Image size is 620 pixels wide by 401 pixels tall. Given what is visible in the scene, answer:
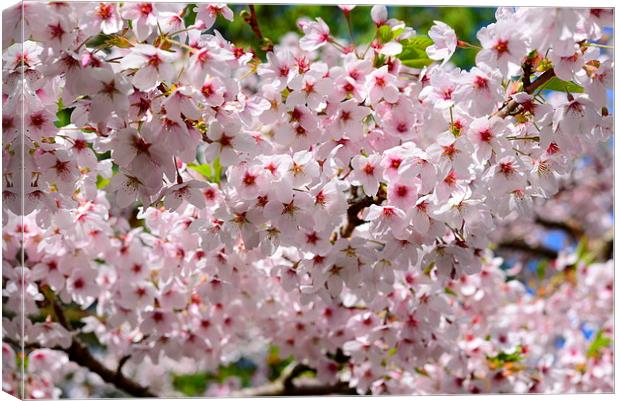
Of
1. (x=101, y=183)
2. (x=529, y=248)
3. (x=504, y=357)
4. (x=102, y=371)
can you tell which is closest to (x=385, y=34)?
(x=101, y=183)

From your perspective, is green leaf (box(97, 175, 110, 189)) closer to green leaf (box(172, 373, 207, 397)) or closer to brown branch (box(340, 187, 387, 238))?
brown branch (box(340, 187, 387, 238))

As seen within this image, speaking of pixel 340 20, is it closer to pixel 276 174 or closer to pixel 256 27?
pixel 256 27

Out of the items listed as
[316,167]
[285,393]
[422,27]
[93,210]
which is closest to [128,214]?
[285,393]

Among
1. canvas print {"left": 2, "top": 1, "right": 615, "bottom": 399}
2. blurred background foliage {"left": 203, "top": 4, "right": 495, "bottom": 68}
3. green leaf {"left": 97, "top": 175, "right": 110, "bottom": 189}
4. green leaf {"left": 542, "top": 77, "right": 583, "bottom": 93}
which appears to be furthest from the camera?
blurred background foliage {"left": 203, "top": 4, "right": 495, "bottom": 68}

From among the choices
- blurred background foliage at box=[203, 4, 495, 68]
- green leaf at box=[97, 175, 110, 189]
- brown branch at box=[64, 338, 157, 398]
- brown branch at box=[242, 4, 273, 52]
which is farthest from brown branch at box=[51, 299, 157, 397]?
blurred background foliage at box=[203, 4, 495, 68]

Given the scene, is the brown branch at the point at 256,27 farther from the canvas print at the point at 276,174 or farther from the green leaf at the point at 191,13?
the green leaf at the point at 191,13

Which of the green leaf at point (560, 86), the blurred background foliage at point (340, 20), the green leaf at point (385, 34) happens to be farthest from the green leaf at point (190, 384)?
the green leaf at point (560, 86)
